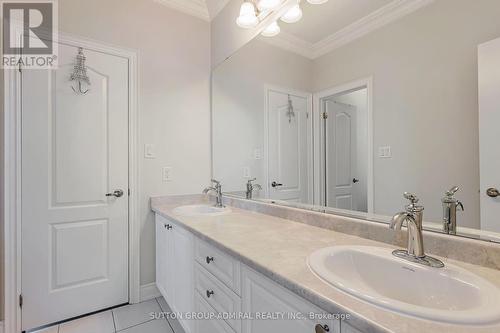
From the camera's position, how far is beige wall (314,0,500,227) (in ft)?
2.77

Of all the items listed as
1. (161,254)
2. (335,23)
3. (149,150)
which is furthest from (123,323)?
(335,23)

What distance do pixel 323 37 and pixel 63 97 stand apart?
1811 millimetres

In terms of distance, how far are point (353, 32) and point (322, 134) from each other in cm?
53

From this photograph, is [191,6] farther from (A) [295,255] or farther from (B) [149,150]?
(A) [295,255]

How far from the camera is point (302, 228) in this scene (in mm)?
1286

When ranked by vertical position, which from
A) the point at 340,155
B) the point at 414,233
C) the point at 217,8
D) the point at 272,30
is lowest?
the point at 414,233

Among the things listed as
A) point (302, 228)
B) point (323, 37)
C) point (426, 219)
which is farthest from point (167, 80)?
point (426, 219)

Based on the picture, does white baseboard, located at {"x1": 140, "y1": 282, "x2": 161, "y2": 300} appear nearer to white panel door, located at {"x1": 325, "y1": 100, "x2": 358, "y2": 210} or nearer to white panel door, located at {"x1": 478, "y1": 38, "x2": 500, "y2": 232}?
white panel door, located at {"x1": 325, "y1": 100, "x2": 358, "y2": 210}

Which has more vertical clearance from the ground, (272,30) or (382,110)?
(272,30)

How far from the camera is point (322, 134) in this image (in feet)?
4.60

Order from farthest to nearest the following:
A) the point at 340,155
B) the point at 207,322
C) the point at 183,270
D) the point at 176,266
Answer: the point at 176,266 < the point at 183,270 < the point at 340,155 < the point at 207,322

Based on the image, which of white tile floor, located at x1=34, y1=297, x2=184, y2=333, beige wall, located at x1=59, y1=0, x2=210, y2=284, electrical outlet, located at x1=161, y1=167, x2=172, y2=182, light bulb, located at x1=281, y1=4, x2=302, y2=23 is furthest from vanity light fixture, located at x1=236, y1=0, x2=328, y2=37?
white tile floor, located at x1=34, y1=297, x2=184, y2=333

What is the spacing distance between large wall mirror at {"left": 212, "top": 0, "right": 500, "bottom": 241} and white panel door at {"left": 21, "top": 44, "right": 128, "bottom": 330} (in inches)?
44.7

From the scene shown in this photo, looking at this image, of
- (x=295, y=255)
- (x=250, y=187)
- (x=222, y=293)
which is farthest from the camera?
(x=250, y=187)
